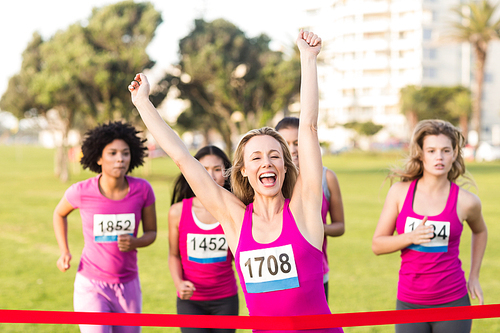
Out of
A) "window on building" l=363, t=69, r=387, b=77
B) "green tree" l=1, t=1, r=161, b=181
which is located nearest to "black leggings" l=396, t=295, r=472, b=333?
"green tree" l=1, t=1, r=161, b=181

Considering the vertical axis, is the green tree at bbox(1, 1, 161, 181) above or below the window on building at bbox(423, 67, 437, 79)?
below

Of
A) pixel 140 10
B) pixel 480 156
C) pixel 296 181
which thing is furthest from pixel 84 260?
pixel 480 156

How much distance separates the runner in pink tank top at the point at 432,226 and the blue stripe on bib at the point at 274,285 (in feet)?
3.55

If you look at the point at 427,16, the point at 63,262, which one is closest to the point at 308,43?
the point at 63,262

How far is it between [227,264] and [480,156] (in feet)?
139

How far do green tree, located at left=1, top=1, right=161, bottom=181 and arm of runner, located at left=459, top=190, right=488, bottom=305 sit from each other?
2414cm

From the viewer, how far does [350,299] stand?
6.30 m

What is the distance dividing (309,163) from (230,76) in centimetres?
2998

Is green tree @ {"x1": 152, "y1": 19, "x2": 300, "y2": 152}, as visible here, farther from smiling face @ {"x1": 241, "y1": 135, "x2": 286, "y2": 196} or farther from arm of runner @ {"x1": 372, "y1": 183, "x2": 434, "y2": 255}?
smiling face @ {"x1": 241, "y1": 135, "x2": 286, "y2": 196}

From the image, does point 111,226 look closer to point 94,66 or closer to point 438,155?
point 438,155

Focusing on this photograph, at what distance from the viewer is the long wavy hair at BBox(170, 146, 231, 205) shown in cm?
373

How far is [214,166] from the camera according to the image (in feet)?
11.9

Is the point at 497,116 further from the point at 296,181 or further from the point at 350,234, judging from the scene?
the point at 296,181

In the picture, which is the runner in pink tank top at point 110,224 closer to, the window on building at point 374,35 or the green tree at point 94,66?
the green tree at point 94,66
